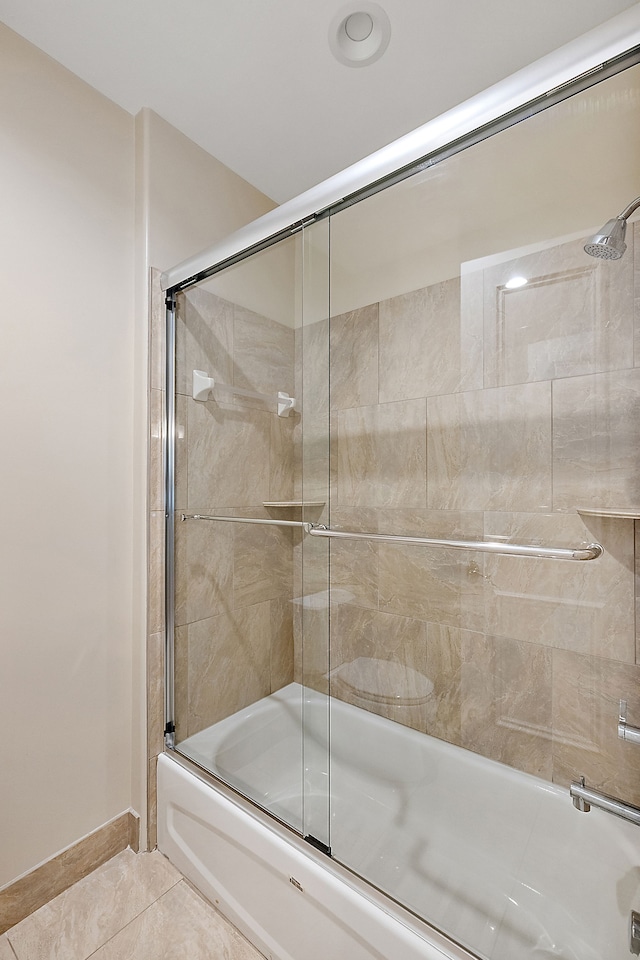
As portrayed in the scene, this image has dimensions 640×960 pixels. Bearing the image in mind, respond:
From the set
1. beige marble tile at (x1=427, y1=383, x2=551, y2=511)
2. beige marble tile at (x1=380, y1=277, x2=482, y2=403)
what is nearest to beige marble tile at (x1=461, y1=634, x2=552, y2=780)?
beige marble tile at (x1=427, y1=383, x2=551, y2=511)

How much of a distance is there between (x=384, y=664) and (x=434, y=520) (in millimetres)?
483

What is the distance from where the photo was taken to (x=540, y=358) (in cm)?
117

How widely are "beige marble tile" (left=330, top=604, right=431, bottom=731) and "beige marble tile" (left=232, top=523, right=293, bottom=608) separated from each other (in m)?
0.23

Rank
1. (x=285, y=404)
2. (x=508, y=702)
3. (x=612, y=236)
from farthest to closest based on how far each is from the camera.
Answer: (x=285, y=404) < (x=508, y=702) < (x=612, y=236)

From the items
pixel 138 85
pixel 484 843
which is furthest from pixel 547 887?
pixel 138 85

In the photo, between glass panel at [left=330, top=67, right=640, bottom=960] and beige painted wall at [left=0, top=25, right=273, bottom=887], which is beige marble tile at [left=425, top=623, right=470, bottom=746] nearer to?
glass panel at [left=330, top=67, right=640, bottom=960]

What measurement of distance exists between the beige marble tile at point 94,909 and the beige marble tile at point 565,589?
124cm

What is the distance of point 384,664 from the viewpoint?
58.2 inches

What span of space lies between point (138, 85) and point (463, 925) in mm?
2294

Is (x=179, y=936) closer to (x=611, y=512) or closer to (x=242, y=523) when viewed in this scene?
(x=242, y=523)

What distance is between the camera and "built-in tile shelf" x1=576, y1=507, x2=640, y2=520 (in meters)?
1.03

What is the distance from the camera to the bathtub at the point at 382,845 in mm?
977

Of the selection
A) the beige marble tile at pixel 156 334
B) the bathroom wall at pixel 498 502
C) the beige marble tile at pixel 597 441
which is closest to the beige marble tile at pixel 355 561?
the bathroom wall at pixel 498 502

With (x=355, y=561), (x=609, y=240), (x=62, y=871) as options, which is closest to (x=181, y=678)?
(x=62, y=871)
